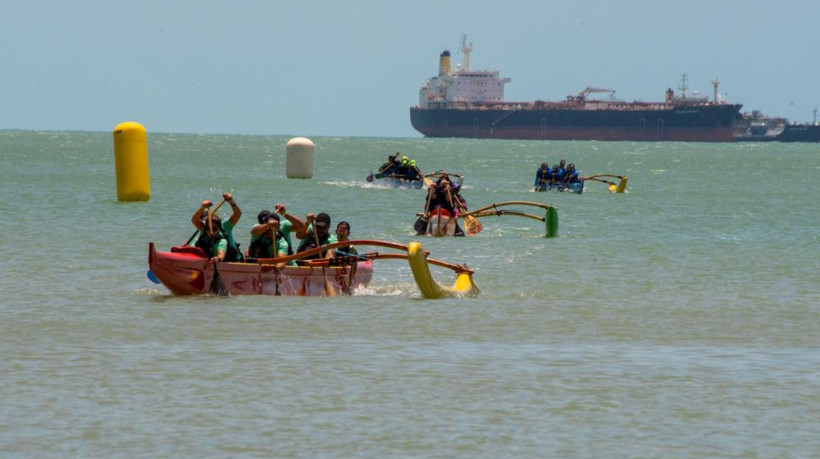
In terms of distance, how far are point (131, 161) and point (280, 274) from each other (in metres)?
26.2

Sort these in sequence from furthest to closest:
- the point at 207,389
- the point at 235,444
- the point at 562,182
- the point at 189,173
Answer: the point at 189,173
the point at 562,182
the point at 207,389
the point at 235,444

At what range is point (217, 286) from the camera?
19.7 meters

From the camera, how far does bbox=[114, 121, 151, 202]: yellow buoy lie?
43.7 meters

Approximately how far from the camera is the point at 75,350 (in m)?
15.9

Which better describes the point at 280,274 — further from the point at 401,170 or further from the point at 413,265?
the point at 401,170

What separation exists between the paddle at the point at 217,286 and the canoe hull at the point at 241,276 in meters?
0.04

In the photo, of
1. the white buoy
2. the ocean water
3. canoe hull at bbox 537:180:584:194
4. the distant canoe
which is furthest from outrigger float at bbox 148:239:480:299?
the white buoy

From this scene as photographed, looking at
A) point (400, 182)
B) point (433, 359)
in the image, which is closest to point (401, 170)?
point (400, 182)

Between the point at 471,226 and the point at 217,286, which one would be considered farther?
the point at 471,226

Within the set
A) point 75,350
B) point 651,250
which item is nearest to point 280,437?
point 75,350

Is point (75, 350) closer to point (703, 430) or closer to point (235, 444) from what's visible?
point (235, 444)

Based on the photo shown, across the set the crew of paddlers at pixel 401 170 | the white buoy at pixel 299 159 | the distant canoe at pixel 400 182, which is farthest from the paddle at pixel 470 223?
the white buoy at pixel 299 159

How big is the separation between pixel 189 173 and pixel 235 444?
7040 cm

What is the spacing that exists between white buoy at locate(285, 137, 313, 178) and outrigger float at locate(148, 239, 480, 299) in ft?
173
